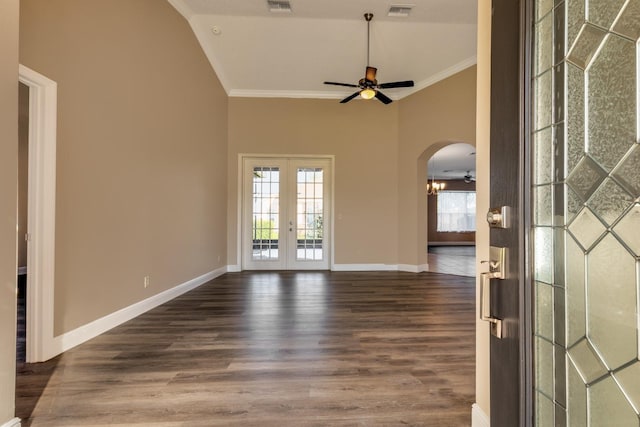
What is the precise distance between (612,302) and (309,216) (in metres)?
5.80

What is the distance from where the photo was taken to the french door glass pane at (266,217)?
20.7 feet

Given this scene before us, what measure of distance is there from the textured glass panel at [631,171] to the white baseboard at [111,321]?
3474 mm

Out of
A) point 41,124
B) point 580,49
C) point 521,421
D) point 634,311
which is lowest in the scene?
point 521,421

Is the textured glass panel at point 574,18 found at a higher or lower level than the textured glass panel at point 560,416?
higher

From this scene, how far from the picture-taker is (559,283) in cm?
75

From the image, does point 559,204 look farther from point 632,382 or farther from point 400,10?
point 400,10

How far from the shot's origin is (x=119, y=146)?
3.05 metres

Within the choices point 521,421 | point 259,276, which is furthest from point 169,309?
point 521,421

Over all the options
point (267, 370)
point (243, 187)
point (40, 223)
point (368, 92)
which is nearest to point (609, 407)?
point (267, 370)

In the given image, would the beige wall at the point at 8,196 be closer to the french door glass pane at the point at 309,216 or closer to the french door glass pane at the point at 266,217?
the french door glass pane at the point at 266,217

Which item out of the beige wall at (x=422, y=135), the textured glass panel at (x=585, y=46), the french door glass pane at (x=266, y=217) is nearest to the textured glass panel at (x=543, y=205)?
the textured glass panel at (x=585, y=46)

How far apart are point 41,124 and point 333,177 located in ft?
15.1

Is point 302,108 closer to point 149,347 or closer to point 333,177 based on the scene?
point 333,177

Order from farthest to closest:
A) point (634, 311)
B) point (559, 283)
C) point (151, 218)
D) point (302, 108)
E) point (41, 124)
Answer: point (302, 108)
point (151, 218)
point (41, 124)
point (559, 283)
point (634, 311)
